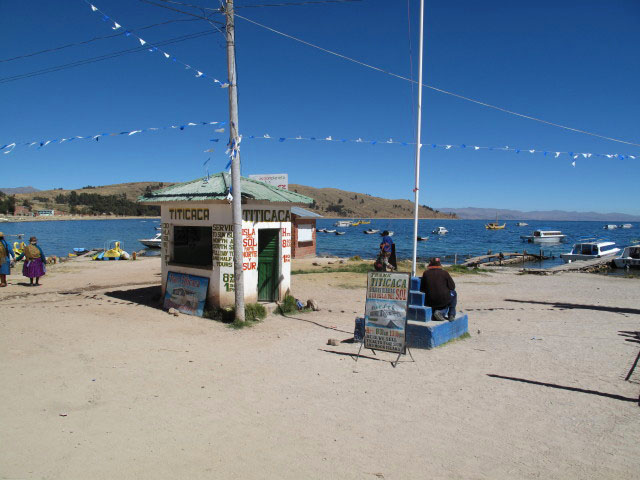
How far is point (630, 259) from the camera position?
29.2 metres

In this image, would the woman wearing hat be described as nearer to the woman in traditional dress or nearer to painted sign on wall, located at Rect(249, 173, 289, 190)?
the woman in traditional dress

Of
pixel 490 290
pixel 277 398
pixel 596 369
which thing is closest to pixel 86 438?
pixel 277 398

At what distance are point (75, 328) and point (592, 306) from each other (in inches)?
571

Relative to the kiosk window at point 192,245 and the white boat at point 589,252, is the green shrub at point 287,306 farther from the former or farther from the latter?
the white boat at point 589,252

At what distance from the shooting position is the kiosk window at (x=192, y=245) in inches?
506

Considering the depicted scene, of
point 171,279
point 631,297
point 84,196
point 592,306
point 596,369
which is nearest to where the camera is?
point 596,369

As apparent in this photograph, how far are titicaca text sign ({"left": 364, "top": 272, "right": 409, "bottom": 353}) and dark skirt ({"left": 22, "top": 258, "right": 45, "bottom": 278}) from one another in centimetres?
1329

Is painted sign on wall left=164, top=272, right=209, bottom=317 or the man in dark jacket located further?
painted sign on wall left=164, top=272, right=209, bottom=317

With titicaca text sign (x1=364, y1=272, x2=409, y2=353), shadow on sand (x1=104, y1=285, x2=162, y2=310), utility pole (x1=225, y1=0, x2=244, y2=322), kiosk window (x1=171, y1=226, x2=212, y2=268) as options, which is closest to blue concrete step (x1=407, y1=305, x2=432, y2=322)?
titicaca text sign (x1=364, y1=272, x2=409, y2=353)

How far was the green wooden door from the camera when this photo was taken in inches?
485

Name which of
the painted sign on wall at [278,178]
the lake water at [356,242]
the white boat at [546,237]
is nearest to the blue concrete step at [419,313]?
the painted sign on wall at [278,178]

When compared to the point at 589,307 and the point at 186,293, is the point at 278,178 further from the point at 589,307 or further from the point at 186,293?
the point at 589,307

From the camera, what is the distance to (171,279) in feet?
40.4

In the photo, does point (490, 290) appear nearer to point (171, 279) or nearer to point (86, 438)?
point (171, 279)
